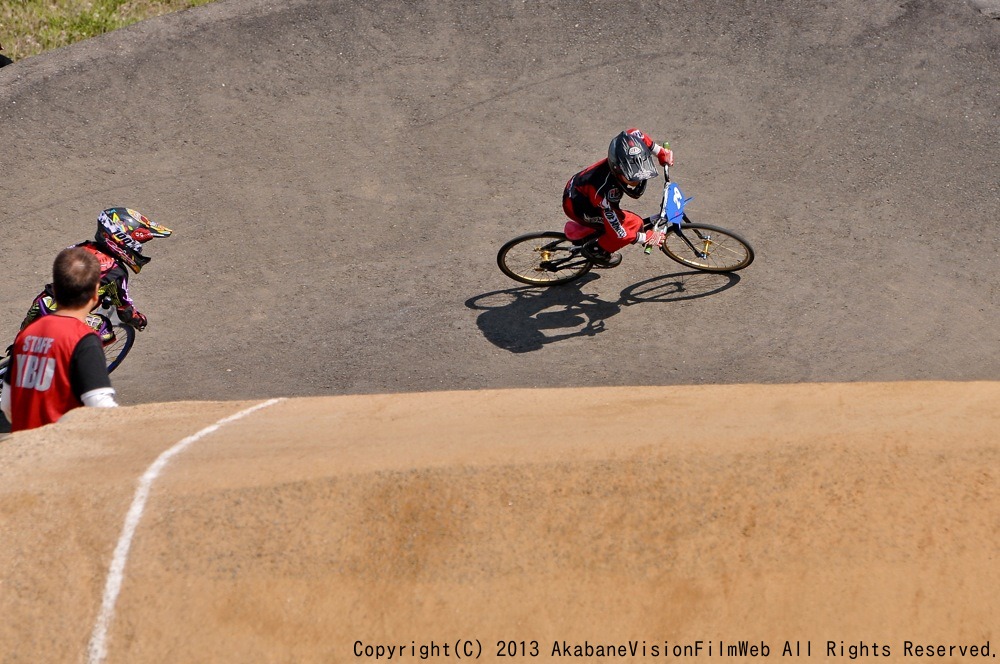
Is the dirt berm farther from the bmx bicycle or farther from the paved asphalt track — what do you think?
the bmx bicycle

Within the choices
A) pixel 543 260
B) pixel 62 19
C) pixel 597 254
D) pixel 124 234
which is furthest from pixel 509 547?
pixel 62 19

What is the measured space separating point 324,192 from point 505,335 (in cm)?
361

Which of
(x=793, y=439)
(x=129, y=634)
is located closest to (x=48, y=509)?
(x=129, y=634)

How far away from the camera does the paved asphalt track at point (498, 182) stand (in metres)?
9.10

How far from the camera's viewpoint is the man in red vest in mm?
5055

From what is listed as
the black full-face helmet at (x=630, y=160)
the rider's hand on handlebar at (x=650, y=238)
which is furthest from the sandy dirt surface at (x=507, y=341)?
the black full-face helmet at (x=630, y=160)

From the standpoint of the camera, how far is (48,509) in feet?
15.5

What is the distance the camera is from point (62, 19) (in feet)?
46.2

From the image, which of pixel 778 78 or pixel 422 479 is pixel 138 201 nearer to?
pixel 422 479

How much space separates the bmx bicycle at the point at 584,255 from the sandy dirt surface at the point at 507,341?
0.76 feet

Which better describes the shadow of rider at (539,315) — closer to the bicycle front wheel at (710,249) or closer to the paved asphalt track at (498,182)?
the paved asphalt track at (498,182)

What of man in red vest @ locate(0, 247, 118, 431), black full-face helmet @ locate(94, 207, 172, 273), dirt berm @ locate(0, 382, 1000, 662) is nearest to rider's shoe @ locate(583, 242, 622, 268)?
dirt berm @ locate(0, 382, 1000, 662)

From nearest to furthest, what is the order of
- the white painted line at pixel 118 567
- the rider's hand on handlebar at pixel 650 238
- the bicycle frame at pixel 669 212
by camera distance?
the white painted line at pixel 118 567 → the bicycle frame at pixel 669 212 → the rider's hand on handlebar at pixel 650 238

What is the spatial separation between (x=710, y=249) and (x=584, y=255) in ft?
5.02
